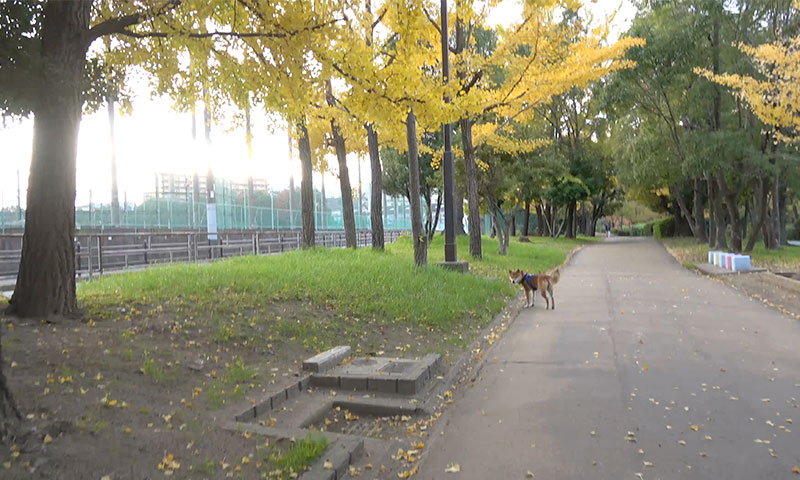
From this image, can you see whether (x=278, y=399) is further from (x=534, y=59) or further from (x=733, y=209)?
(x=733, y=209)

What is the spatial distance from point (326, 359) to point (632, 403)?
3010 mm

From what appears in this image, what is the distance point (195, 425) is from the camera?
4.43 metres

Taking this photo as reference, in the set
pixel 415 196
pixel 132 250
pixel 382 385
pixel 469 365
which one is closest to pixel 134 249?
pixel 132 250

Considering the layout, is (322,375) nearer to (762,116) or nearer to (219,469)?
(219,469)

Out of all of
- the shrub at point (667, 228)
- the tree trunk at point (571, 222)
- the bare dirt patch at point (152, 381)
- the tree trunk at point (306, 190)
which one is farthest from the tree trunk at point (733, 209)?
the shrub at point (667, 228)

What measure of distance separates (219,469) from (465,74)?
576 inches

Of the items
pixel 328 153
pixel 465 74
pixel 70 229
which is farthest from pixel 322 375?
pixel 328 153

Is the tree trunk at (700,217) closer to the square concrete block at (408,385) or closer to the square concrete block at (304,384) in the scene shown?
the square concrete block at (408,385)

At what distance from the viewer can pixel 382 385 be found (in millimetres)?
5820

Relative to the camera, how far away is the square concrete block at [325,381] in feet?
19.5

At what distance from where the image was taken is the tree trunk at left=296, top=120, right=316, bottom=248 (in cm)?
1599

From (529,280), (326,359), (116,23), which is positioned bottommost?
(326,359)

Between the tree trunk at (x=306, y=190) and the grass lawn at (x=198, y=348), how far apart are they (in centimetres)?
421

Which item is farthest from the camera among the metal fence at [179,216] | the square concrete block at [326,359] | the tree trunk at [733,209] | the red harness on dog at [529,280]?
the tree trunk at [733,209]
